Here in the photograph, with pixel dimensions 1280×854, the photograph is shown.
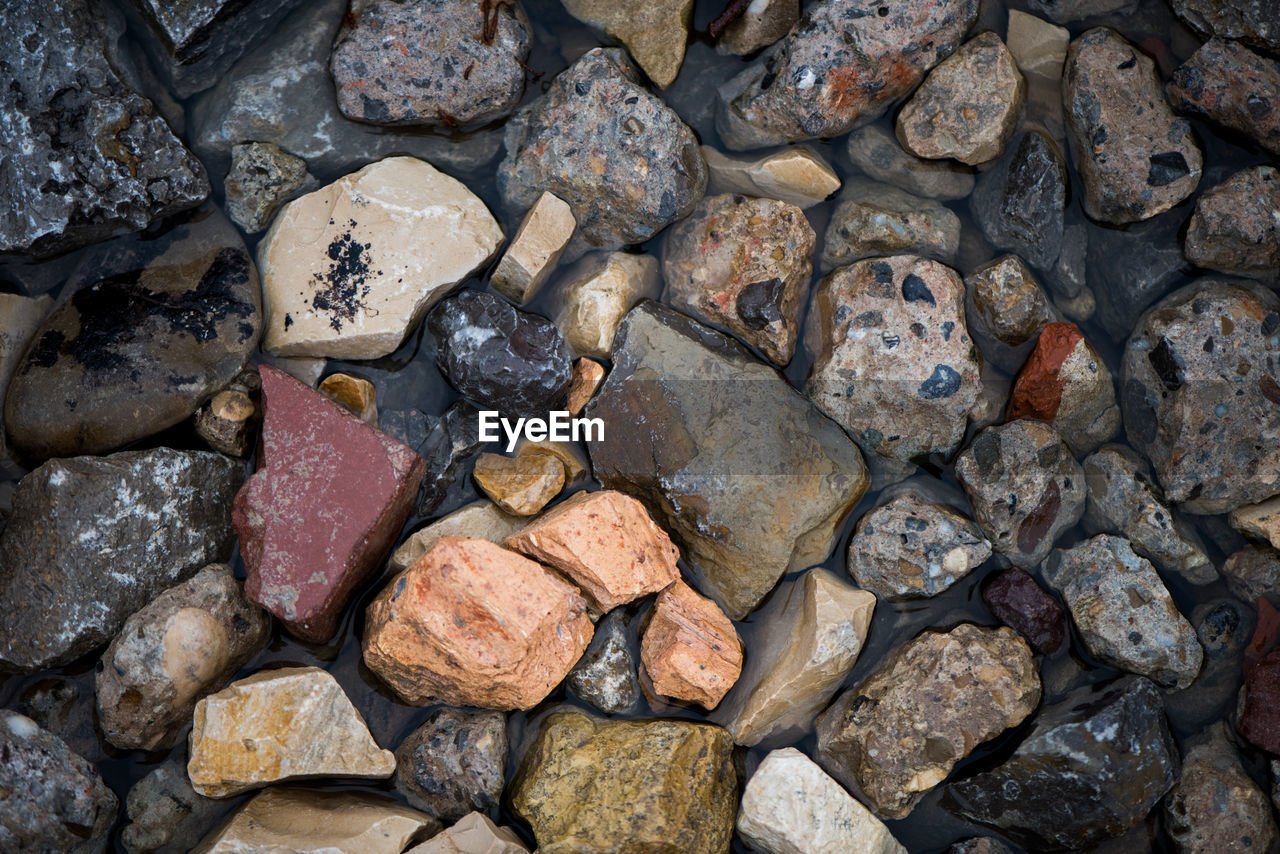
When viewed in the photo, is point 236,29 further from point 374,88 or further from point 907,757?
point 907,757

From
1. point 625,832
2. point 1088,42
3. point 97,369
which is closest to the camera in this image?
point 625,832

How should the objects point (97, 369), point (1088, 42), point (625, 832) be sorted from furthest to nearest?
1. point (1088, 42)
2. point (97, 369)
3. point (625, 832)

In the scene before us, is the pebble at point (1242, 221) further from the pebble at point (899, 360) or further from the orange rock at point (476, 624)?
the orange rock at point (476, 624)

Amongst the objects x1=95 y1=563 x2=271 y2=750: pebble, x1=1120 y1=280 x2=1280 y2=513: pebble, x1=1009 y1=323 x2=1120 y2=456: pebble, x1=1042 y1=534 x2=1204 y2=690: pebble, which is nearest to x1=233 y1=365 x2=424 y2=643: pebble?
x1=95 y1=563 x2=271 y2=750: pebble

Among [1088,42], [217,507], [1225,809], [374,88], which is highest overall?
[374,88]

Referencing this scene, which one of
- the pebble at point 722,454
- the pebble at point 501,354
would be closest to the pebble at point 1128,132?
the pebble at point 722,454

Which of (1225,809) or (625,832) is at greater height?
(625,832)

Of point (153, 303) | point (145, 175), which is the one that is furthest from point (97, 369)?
point (145, 175)
